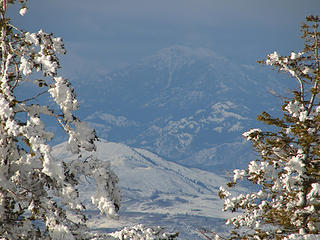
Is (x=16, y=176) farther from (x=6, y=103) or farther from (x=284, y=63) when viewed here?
(x=284, y=63)

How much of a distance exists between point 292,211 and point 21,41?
8688 millimetres

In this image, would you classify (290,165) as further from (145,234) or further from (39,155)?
(39,155)

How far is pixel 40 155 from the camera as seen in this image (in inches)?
289

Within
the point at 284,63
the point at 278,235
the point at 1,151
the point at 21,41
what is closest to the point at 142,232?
the point at 278,235

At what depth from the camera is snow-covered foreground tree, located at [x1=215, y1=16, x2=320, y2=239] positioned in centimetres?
1256

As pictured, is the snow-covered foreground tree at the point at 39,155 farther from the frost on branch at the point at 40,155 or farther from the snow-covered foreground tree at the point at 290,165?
the snow-covered foreground tree at the point at 290,165

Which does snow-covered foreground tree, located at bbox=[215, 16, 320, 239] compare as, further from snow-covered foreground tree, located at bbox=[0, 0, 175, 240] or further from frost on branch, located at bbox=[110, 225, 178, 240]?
snow-covered foreground tree, located at bbox=[0, 0, 175, 240]

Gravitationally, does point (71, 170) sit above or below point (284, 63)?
below

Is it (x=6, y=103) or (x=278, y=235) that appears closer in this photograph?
(x=6, y=103)

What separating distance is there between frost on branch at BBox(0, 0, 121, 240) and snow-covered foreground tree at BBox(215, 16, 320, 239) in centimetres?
557

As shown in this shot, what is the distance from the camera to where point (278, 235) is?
495 inches

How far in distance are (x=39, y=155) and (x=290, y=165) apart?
7627 millimetres

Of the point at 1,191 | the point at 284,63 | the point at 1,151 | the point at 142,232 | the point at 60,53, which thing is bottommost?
the point at 142,232

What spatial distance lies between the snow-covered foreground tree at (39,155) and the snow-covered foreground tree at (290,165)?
5.54 meters
